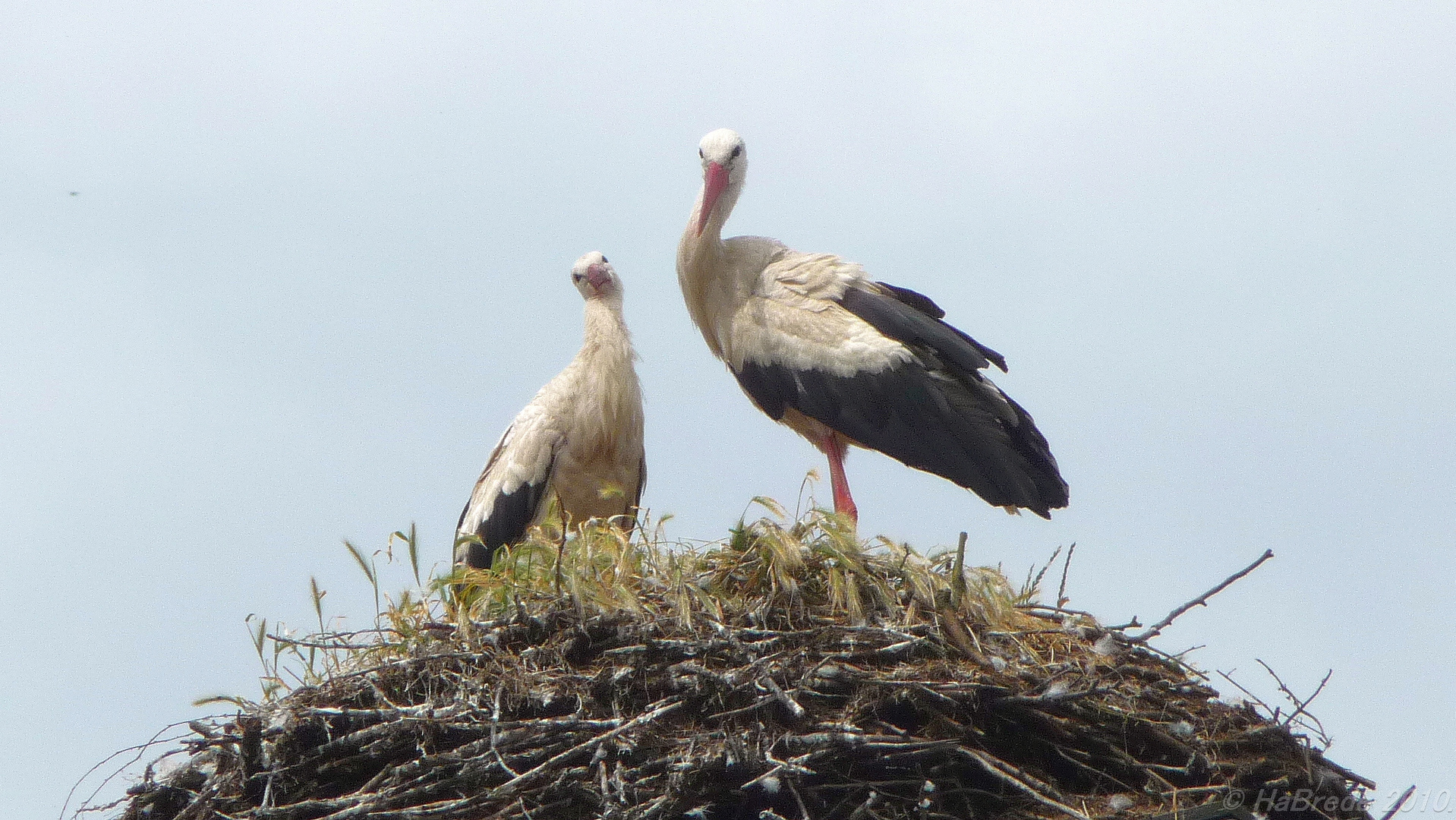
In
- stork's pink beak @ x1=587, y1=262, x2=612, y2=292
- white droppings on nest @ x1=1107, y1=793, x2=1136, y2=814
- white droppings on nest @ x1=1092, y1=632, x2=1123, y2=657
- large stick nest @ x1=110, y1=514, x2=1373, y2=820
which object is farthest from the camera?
stork's pink beak @ x1=587, y1=262, x2=612, y2=292

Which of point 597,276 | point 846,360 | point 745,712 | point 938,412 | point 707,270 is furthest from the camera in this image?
point 597,276

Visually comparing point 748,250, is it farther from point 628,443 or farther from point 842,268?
point 628,443

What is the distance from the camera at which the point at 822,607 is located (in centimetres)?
501

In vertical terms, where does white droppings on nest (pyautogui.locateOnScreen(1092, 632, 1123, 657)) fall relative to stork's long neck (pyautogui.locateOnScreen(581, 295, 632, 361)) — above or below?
below

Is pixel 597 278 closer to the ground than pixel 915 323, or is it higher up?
higher up

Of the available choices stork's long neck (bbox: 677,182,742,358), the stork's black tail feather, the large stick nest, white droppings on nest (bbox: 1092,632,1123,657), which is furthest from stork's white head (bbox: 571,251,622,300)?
white droppings on nest (bbox: 1092,632,1123,657)

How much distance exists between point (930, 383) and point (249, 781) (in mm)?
2879

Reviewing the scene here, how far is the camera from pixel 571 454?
7168mm

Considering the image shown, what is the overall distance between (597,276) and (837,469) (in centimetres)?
164

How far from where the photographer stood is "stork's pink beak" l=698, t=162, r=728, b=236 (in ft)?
22.7

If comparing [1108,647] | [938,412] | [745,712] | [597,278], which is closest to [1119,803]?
[1108,647]

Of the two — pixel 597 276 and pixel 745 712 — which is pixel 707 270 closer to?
pixel 597 276

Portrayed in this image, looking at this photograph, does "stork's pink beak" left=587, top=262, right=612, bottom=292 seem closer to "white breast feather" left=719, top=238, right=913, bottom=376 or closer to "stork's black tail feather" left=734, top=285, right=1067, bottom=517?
"white breast feather" left=719, top=238, right=913, bottom=376

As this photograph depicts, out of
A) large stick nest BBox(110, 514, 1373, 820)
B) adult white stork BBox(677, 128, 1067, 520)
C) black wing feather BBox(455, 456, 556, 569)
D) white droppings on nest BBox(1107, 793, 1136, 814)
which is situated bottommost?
white droppings on nest BBox(1107, 793, 1136, 814)
